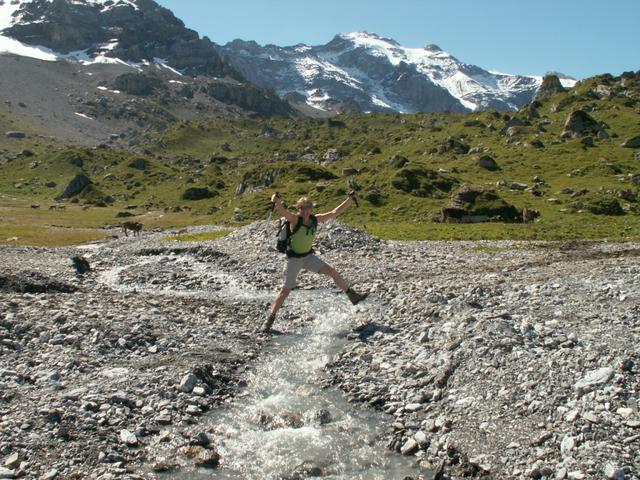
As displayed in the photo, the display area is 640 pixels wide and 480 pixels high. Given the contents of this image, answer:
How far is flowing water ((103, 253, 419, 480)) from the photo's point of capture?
436 inches

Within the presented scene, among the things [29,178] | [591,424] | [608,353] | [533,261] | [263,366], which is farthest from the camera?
[29,178]

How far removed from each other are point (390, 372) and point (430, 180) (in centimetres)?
4787

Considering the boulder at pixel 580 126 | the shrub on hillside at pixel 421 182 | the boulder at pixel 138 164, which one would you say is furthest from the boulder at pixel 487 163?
the boulder at pixel 138 164

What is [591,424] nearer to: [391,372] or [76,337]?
[391,372]

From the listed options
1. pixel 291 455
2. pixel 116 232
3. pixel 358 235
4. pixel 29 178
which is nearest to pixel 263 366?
pixel 291 455

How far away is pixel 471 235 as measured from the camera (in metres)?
41.2

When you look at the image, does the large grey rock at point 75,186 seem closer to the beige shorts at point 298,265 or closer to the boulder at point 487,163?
the boulder at point 487,163

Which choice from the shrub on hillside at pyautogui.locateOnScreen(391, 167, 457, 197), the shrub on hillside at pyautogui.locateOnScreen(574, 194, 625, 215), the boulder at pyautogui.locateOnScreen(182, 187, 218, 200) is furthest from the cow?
the boulder at pyautogui.locateOnScreen(182, 187, 218, 200)

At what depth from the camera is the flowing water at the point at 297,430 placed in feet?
36.3

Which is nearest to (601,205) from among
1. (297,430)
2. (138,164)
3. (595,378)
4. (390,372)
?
(390,372)

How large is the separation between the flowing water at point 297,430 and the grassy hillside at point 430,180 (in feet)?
88.5

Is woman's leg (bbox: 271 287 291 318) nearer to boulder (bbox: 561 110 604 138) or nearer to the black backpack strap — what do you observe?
the black backpack strap

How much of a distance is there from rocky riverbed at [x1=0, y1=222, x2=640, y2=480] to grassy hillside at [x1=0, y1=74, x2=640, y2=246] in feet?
74.2

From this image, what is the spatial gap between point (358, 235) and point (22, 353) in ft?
79.5
